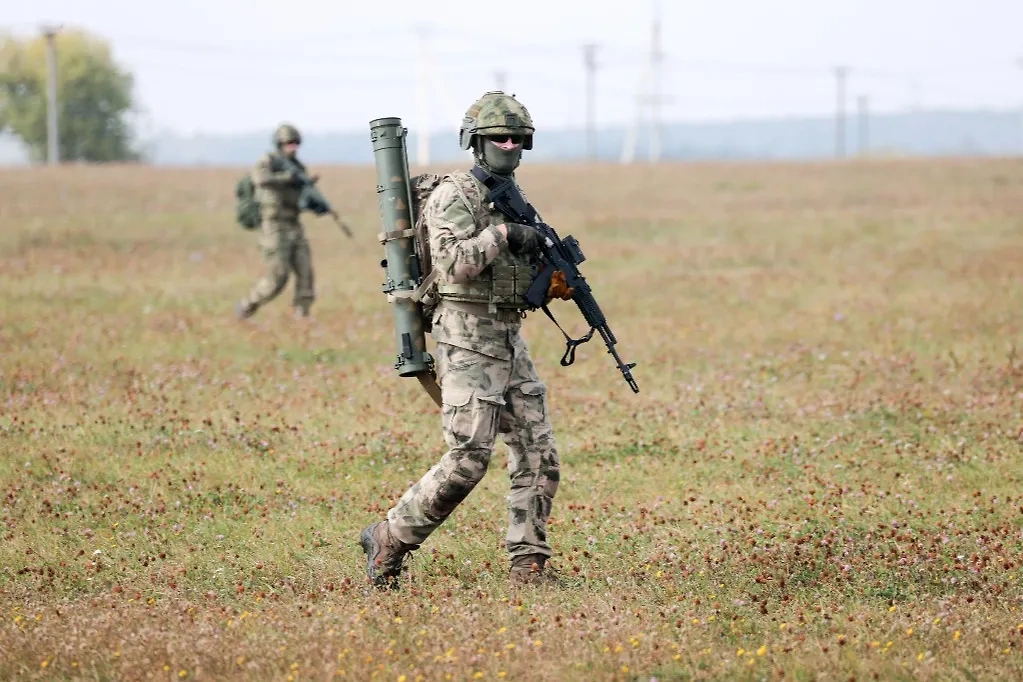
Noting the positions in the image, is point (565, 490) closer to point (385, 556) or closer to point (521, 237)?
point (385, 556)

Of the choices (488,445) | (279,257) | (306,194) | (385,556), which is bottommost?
(385,556)

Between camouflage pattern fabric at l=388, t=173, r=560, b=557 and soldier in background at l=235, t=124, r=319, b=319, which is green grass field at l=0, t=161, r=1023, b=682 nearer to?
camouflage pattern fabric at l=388, t=173, r=560, b=557

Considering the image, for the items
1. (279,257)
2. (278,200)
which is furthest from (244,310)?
(278,200)

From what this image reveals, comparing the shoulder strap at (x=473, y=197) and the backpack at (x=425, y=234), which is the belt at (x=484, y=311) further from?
the shoulder strap at (x=473, y=197)

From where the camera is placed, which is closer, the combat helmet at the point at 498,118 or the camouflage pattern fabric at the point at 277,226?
the combat helmet at the point at 498,118

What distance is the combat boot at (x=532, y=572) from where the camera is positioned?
8.28 m

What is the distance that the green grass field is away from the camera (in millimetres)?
6926

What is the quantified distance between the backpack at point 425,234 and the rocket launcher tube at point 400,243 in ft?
0.11

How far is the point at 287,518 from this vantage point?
33.2 ft

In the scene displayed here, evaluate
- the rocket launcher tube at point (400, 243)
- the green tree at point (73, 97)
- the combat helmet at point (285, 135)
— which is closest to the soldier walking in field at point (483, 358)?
the rocket launcher tube at point (400, 243)

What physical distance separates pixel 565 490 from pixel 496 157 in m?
3.84

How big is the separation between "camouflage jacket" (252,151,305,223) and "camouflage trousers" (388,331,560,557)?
11752 mm

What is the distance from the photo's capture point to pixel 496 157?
8.01 m

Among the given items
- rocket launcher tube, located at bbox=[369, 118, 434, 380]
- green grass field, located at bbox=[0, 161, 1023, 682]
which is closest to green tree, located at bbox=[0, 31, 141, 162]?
green grass field, located at bbox=[0, 161, 1023, 682]
